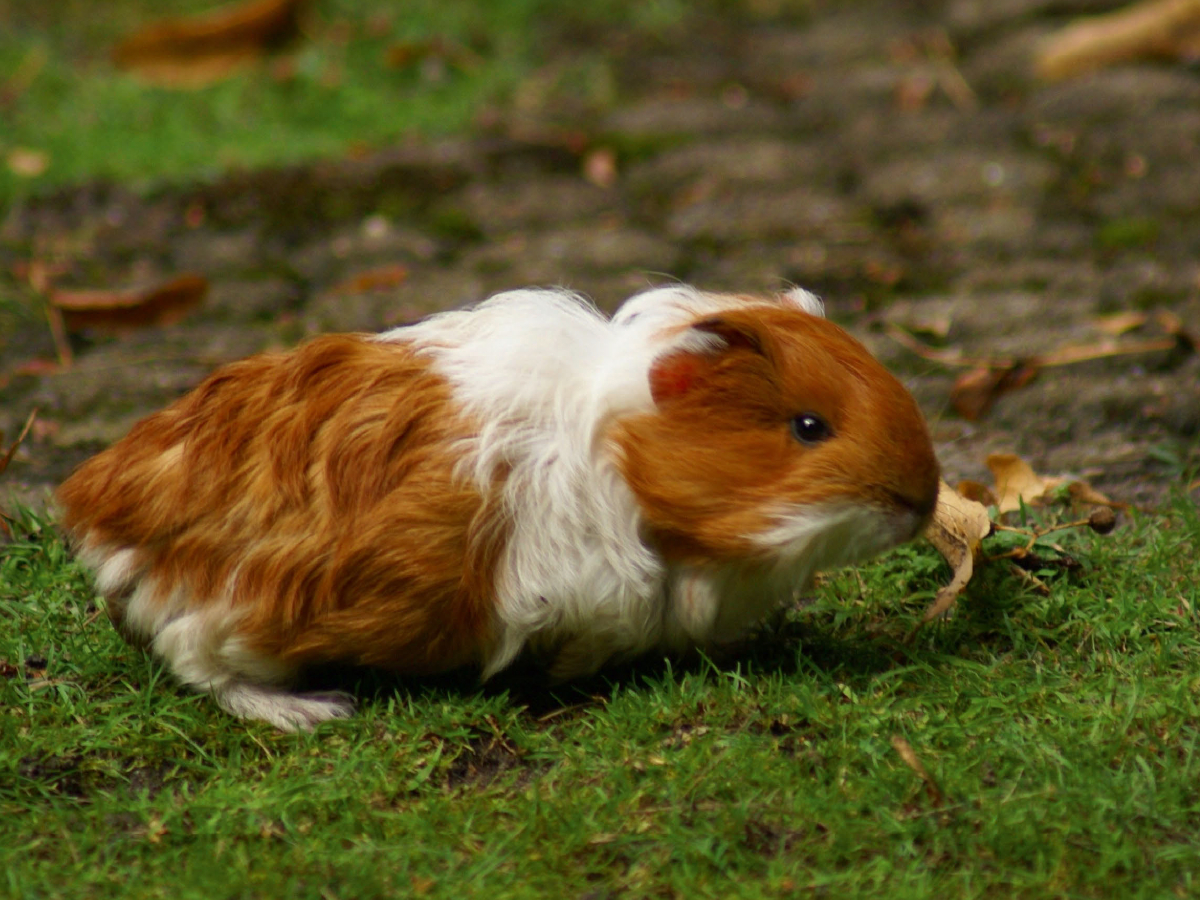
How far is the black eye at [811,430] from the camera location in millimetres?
2668

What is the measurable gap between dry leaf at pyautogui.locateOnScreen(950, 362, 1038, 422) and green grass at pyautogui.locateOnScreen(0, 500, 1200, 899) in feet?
3.27

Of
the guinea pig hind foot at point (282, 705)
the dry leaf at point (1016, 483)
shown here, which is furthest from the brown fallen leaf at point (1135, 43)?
the guinea pig hind foot at point (282, 705)

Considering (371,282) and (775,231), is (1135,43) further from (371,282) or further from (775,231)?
(371,282)

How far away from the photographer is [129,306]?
16.0 feet

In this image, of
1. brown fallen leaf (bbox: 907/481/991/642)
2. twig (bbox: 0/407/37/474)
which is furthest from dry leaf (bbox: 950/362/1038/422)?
twig (bbox: 0/407/37/474)

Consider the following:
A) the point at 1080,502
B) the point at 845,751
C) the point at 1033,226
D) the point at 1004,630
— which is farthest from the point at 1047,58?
the point at 845,751

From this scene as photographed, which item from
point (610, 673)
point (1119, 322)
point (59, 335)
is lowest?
point (610, 673)

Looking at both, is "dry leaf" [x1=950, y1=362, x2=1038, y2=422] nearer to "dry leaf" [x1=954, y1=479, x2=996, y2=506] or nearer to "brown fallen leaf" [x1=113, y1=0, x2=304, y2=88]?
"dry leaf" [x1=954, y1=479, x2=996, y2=506]

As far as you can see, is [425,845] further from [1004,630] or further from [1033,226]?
[1033,226]

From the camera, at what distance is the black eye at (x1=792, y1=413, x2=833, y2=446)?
8.75 feet

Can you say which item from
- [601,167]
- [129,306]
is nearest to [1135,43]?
[601,167]

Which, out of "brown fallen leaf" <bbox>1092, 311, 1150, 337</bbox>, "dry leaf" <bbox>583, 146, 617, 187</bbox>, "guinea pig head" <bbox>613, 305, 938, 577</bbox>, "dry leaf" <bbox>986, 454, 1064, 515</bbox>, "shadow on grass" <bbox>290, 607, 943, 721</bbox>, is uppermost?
"guinea pig head" <bbox>613, 305, 938, 577</bbox>

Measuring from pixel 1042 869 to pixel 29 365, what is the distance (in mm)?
3623

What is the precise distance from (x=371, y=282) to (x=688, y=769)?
9.59 feet
